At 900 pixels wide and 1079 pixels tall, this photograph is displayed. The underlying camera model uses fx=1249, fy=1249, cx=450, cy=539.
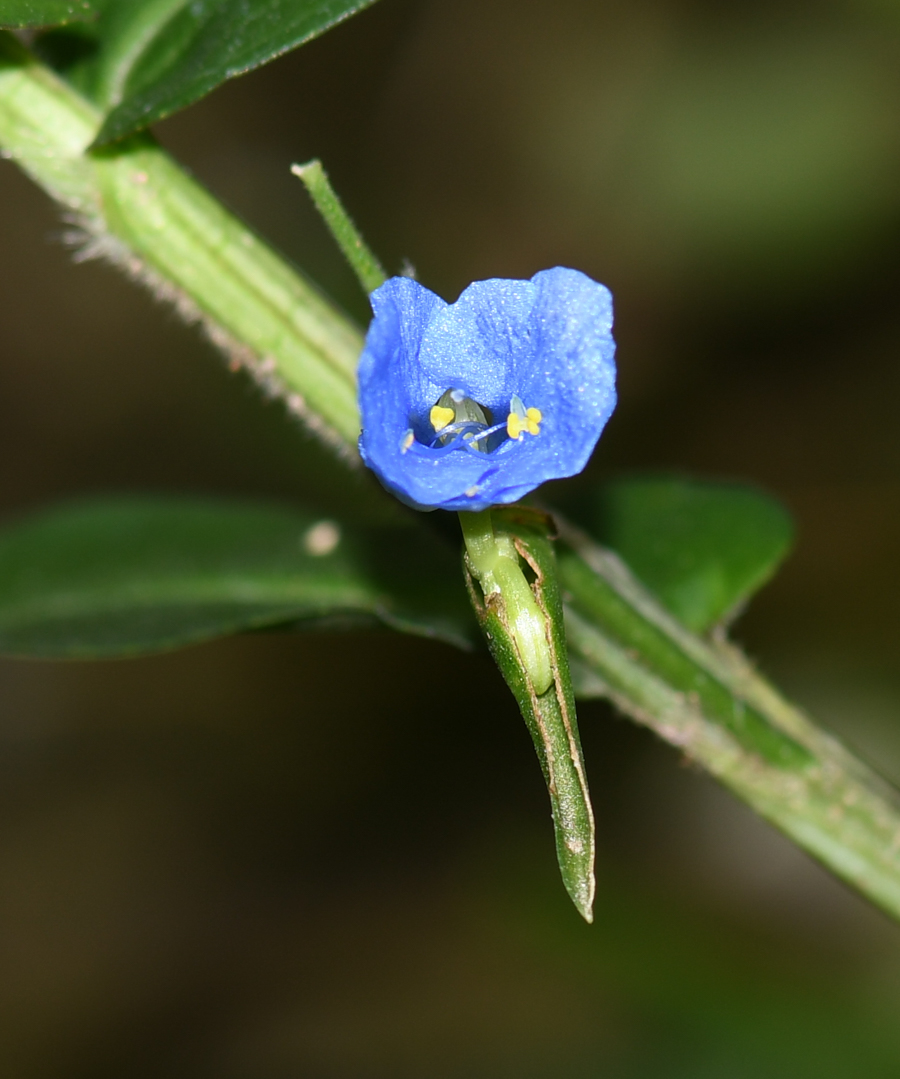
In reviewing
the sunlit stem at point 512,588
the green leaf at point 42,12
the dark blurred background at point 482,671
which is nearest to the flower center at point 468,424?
the sunlit stem at point 512,588

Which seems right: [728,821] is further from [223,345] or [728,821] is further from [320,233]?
[223,345]

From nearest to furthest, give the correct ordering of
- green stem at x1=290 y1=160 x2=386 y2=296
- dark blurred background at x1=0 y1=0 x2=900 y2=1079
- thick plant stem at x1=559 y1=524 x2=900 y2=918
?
green stem at x1=290 y1=160 x2=386 y2=296 → thick plant stem at x1=559 y1=524 x2=900 y2=918 → dark blurred background at x1=0 y1=0 x2=900 y2=1079

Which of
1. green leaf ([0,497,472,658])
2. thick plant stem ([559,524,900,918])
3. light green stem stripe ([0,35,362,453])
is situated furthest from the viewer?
green leaf ([0,497,472,658])

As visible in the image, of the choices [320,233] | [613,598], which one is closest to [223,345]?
[613,598]

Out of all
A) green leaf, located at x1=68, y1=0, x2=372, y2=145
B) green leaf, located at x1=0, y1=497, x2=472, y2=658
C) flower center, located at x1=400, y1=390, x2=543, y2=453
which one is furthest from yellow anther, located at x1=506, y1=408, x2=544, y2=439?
green leaf, located at x1=68, y1=0, x2=372, y2=145

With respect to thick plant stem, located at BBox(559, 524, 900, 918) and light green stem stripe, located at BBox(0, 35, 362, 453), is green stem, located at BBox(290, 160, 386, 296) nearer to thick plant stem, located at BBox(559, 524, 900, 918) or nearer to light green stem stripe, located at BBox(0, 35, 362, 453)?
light green stem stripe, located at BBox(0, 35, 362, 453)

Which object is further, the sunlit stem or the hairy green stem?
the hairy green stem

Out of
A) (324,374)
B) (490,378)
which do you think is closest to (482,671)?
(324,374)
